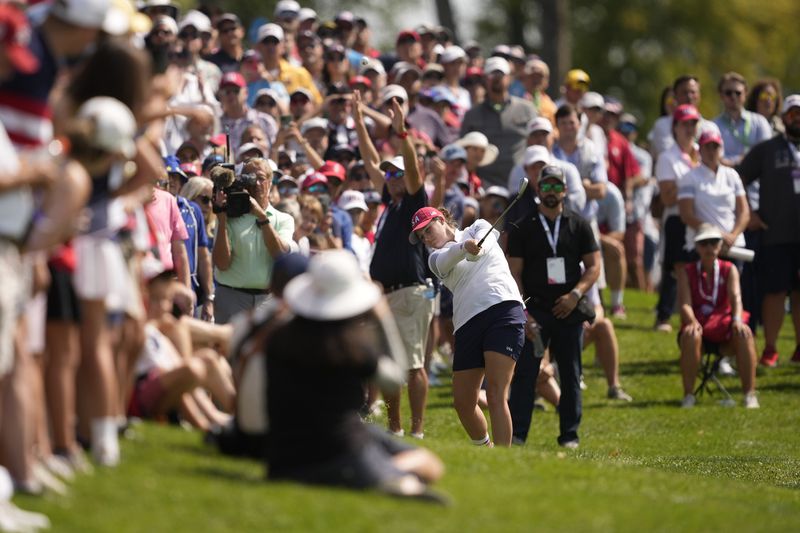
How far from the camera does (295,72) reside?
20.0m

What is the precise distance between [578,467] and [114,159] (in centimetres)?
411

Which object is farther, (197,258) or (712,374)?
(712,374)

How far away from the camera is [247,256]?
13.8 metres

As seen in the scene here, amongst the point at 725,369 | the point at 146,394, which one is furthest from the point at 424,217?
the point at 725,369

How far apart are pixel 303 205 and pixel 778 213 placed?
6.50 metres

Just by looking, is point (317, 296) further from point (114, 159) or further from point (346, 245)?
point (346, 245)

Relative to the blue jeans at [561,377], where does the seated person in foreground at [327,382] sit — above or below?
above

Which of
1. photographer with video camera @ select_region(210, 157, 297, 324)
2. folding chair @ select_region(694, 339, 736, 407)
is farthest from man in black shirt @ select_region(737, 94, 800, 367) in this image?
photographer with video camera @ select_region(210, 157, 297, 324)

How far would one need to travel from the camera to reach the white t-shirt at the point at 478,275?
1325 cm

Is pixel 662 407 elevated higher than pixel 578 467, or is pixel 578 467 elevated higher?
pixel 578 467

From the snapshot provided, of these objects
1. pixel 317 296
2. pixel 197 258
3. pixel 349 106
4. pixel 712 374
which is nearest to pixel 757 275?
pixel 712 374

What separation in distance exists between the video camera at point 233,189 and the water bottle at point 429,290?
2.05 meters

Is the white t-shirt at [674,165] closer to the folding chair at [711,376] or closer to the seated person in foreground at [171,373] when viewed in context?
the folding chair at [711,376]

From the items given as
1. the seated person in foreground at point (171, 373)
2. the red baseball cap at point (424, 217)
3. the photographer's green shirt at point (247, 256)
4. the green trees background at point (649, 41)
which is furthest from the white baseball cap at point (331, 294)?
the green trees background at point (649, 41)
